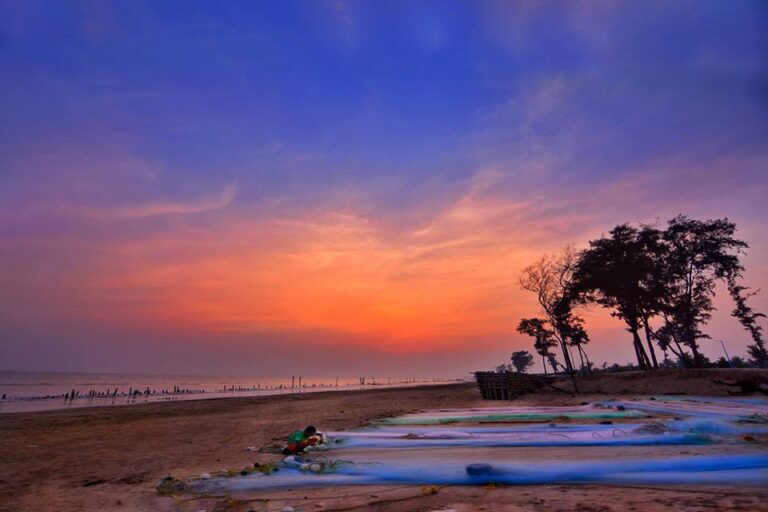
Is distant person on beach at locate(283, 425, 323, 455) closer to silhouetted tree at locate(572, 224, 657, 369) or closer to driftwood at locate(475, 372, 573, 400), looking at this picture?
driftwood at locate(475, 372, 573, 400)

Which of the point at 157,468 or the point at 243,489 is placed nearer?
the point at 243,489

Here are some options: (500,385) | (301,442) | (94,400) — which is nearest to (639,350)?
(500,385)

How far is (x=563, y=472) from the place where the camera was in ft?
15.2

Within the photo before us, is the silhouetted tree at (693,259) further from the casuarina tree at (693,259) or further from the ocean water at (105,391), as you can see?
the ocean water at (105,391)

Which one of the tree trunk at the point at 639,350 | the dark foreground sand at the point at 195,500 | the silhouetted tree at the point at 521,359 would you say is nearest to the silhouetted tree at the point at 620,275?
the tree trunk at the point at 639,350

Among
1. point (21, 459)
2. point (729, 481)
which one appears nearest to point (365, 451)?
point (729, 481)

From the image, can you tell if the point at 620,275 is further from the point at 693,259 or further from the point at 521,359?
the point at 521,359

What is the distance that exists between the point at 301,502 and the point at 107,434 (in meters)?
13.6

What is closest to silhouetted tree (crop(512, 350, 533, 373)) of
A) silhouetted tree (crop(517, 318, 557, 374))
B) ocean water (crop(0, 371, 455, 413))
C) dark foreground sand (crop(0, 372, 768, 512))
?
ocean water (crop(0, 371, 455, 413))

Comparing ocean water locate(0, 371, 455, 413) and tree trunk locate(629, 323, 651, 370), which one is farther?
ocean water locate(0, 371, 455, 413)

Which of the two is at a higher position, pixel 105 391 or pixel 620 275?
pixel 620 275

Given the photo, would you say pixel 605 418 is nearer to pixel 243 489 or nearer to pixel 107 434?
pixel 243 489

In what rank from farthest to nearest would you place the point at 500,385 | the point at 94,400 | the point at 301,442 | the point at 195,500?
1. the point at 94,400
2. the point at 500,385
3. the point at 301,442
4. the point at 195,500

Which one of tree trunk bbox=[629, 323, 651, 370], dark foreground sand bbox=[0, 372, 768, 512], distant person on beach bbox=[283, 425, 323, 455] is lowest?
dark foreground sand bbox=[0, 372, 768, 512]
